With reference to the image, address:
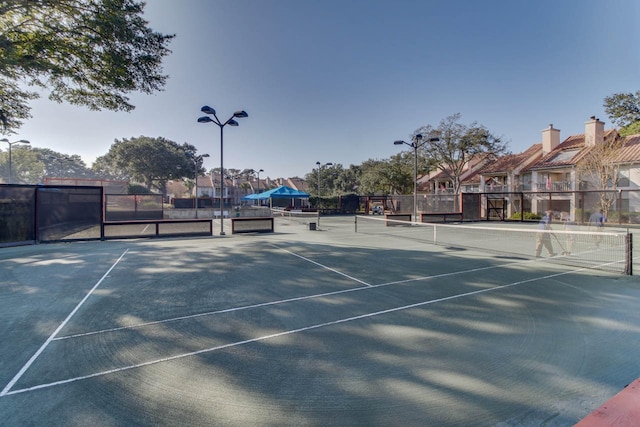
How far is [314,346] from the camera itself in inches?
159

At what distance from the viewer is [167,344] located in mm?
4098

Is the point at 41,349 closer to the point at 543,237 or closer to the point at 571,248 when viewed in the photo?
the point at 543,237

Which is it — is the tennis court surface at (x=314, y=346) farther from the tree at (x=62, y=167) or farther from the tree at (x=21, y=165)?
the tree at (x=62, y=167)

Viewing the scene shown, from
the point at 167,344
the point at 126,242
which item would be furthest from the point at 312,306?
the point at 126,242

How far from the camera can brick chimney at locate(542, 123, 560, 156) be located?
33.3m

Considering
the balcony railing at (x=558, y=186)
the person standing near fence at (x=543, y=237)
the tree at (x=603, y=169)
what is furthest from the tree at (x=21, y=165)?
the tree at (x=603, y=169)

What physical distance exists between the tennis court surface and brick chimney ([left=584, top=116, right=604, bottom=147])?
29265mm

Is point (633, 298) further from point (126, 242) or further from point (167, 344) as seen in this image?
point (126, 242)

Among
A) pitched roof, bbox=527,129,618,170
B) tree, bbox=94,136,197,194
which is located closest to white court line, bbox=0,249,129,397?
pitched roof, bbox=527,129,618,170

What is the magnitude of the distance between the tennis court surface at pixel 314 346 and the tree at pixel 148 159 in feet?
187

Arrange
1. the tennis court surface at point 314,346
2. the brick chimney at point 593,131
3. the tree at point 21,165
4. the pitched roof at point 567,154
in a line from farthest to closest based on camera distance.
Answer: the tree at point 21,165
the pitched roof at point 567,154
the brick chimney at point 593,131
the tennis court surface at point 314,346

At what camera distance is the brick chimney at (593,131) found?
29.0 meters

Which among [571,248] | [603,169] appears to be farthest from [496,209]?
[571,248]

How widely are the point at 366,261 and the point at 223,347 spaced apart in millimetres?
6308
